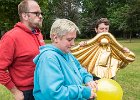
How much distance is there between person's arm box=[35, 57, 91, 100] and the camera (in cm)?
333

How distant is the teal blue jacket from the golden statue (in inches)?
108

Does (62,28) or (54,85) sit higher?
(62,28)

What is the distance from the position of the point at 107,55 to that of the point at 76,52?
55cm

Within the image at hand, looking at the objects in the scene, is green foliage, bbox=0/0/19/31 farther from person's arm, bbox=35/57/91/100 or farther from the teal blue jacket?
person's arm, bbox=35/57/91/100

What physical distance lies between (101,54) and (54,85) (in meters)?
3.23

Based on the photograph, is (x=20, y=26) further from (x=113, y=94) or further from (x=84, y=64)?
(x=84, y=64)

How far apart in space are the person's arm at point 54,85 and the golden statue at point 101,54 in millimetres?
2957

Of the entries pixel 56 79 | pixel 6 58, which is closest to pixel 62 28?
pixel 56 79

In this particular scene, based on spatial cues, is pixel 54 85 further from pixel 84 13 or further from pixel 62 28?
pixel 84 13

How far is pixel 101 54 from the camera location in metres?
6.46

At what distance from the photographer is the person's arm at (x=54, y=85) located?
131 inches

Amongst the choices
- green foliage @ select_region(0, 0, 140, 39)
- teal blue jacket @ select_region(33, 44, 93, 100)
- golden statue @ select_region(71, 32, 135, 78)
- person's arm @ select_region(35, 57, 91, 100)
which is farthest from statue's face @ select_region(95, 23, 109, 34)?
green foliage @ select_region(0, 0, 140, 39)

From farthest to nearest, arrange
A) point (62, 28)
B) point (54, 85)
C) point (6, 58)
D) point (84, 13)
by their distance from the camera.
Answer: point (84, 13) < point (6, 58) < point (62, 28) < point (54, 85)

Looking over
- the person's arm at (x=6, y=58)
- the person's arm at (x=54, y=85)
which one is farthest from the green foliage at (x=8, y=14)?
the person's arm at (x=54, y=85)
